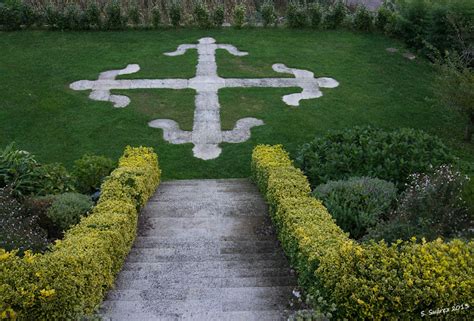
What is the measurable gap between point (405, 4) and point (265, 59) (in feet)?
14.6

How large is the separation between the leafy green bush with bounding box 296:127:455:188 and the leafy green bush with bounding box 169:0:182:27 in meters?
9.54

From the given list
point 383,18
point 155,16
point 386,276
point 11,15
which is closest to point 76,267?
point 386,276

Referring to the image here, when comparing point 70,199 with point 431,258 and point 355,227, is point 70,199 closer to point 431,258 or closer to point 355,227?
point 355,227

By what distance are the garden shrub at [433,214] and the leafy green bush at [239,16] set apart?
38.0ft

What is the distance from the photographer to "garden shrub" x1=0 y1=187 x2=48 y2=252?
5946mm

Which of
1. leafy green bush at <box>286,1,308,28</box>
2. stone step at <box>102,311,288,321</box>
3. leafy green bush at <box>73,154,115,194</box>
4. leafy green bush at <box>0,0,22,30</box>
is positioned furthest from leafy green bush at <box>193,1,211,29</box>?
stone step at <box>102,311,288,321</box>

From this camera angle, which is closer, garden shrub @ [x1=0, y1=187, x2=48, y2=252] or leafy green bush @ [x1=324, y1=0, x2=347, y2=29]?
garden shrub @ [x1=0, y1=187, x2=48, y2=252]

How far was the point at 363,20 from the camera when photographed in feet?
56.3

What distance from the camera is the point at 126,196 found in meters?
7.08

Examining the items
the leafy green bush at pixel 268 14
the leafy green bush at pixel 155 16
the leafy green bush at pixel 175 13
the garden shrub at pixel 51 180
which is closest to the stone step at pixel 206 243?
the garden shrub at pixel 51 180

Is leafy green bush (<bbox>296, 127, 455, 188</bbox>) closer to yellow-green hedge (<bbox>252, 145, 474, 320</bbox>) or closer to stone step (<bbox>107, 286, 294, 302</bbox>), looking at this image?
yellow-green hedge (<bbox>252, 145, 474, 320</bbox>)

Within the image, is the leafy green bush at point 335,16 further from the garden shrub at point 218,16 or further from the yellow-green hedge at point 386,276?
the yellow-green hedge at point 386,276

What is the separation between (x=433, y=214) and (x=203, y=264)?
258 cm
